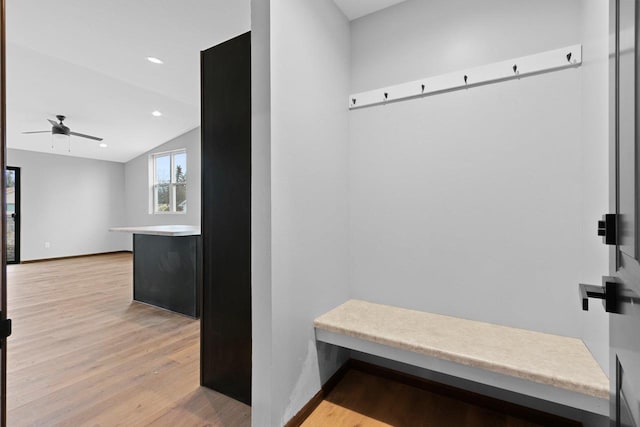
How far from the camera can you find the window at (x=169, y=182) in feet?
23.3

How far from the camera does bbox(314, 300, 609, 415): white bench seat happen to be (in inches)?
47.5

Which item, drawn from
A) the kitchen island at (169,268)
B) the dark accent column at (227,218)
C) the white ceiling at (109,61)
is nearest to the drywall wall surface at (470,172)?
the dark accent column at (227,218)

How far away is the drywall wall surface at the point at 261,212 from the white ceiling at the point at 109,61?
1.54 metres

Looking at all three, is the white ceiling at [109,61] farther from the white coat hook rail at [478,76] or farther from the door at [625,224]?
the door at [625,224]

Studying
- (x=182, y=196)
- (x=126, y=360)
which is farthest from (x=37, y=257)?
(x=126, y=360)

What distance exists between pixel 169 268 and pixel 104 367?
1328mm

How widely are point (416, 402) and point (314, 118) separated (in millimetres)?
1807

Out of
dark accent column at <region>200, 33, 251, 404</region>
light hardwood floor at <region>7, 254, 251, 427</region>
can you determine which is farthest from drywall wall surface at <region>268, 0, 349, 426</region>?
light hardwood floor at <region>7, 254, 251, 427</region>

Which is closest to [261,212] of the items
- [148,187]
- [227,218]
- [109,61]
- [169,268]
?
[227,218]

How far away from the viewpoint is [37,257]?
6637 mm

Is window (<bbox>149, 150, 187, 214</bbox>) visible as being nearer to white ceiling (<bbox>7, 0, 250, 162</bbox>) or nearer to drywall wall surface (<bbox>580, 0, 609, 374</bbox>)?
white ceiling (<bbox>7, 0, 250, 162</bbox>)

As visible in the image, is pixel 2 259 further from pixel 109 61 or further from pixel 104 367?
pixel 109 61

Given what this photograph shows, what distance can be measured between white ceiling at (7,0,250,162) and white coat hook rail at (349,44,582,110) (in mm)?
1581

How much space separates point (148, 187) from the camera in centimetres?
768
